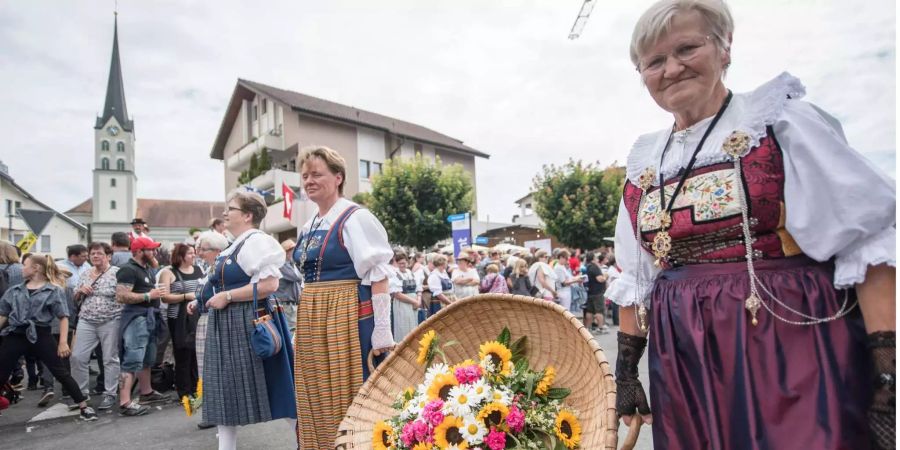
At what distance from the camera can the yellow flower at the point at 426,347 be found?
2.12 metres

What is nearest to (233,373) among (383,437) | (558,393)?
(383,437)

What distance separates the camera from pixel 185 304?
5.74 meters

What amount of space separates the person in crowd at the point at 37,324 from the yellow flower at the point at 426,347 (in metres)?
4.76

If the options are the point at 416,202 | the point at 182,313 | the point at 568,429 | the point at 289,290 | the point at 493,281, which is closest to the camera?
the point at 568,429

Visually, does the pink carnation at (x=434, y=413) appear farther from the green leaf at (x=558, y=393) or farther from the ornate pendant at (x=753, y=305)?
the ornate pendant at (x=753, y=305)

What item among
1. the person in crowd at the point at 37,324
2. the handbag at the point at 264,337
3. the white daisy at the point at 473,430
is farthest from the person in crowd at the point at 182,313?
the white daisy at the point at 473,430

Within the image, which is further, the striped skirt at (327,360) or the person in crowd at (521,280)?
the person in crowd at (521,280)

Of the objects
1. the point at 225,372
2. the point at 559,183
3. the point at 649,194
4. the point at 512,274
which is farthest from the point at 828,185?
the point at 559,183

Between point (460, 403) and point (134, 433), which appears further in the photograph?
point (134, 433)

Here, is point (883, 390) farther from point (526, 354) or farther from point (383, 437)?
point (383, 437)

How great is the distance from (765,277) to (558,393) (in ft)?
2.93

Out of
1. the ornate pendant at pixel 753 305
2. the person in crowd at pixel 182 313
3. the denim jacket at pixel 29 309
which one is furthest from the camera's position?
the person in crowd at pixel 182 313

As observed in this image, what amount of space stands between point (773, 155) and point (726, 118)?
21cm

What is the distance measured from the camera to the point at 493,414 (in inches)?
72.9
